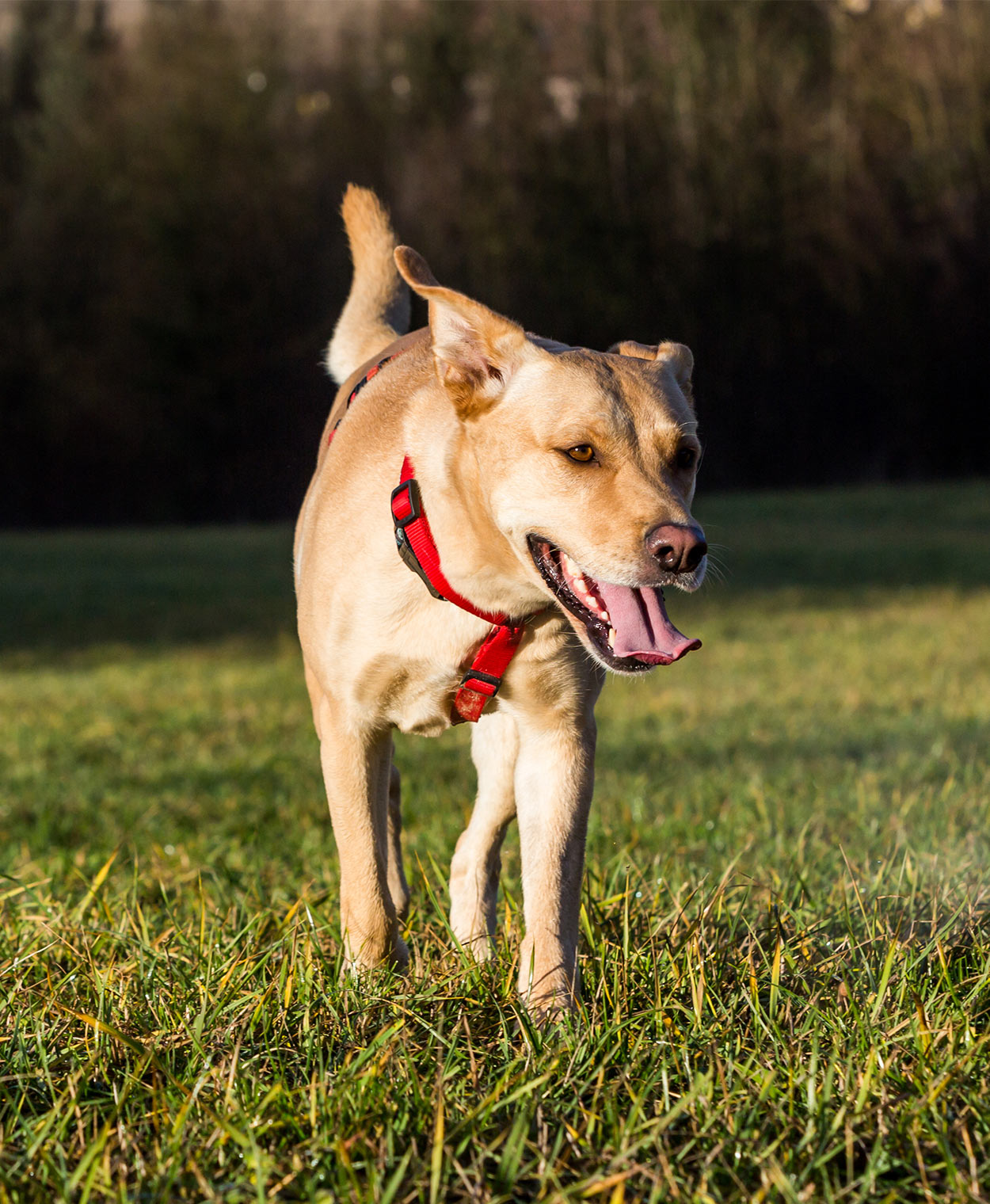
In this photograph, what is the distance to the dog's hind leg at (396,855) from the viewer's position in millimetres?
3273

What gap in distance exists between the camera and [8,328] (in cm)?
2383

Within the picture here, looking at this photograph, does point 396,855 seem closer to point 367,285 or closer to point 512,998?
point 512,998

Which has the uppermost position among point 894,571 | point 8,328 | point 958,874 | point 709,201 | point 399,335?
point 709,201

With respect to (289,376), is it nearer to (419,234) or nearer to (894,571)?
(419,234)

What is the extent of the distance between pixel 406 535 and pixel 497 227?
21594 millimetres

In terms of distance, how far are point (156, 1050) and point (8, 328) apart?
23877 millimetres

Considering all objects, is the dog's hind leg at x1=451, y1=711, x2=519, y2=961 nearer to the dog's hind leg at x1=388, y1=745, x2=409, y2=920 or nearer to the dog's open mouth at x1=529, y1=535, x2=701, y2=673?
the dog's hind leg at x1=388, y1=745, x2=409, y2=920

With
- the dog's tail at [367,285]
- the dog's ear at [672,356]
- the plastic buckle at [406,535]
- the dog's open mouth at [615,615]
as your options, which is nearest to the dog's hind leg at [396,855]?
the plastic buckle at [406,535]

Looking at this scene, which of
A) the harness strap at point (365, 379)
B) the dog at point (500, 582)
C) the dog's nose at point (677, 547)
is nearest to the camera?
the dog's nose at point (677, 547)

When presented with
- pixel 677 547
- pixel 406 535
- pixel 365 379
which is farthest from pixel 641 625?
pixel 365 379

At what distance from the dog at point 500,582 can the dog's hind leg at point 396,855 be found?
18 cm

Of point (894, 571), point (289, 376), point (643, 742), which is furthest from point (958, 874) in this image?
point (289, 376)

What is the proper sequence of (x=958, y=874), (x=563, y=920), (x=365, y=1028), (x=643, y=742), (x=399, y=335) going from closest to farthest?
(x=365, y=1028) < (x=563, y=920) < (x=958, y=874) < (x=399, y=335) < (x=643, y=742)

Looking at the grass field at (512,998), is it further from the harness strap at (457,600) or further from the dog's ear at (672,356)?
the dog's ear at (672,356)
